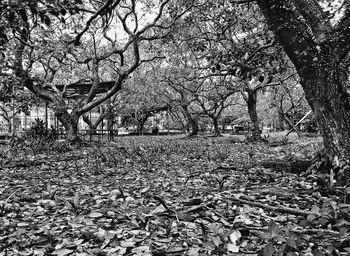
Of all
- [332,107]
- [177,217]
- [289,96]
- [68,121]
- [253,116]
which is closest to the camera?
[177,217]

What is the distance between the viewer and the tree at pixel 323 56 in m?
3.30

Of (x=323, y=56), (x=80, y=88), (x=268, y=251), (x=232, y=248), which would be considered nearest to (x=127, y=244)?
(x=232, y=248)

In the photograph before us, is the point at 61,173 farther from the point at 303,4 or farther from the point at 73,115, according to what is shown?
the point at 73,115

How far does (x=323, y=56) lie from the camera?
3.40m

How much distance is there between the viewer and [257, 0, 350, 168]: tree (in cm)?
330

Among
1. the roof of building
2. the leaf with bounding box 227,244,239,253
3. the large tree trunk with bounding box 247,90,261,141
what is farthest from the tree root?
the large tree trunk with bounding box 247,90,261,141

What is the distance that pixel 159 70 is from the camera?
62.5 ft

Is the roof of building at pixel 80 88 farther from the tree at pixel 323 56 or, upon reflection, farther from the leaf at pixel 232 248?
the leaf at pixel 232 248

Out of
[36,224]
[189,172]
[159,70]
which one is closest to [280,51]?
[189,172]

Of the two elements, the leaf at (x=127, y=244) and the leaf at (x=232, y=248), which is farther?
the leaf at (x=127, y=244)

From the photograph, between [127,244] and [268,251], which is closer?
[268,251]

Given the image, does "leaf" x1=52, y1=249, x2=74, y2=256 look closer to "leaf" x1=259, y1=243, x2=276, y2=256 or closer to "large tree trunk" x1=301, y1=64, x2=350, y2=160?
"leaf" x1=259, y1=243, x2=276, y2=256

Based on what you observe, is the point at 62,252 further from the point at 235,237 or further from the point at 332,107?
the point at 332,107

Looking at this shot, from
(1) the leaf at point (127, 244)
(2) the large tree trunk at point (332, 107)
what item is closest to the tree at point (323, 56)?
(2) the large tree trunk at point (332, 107)
